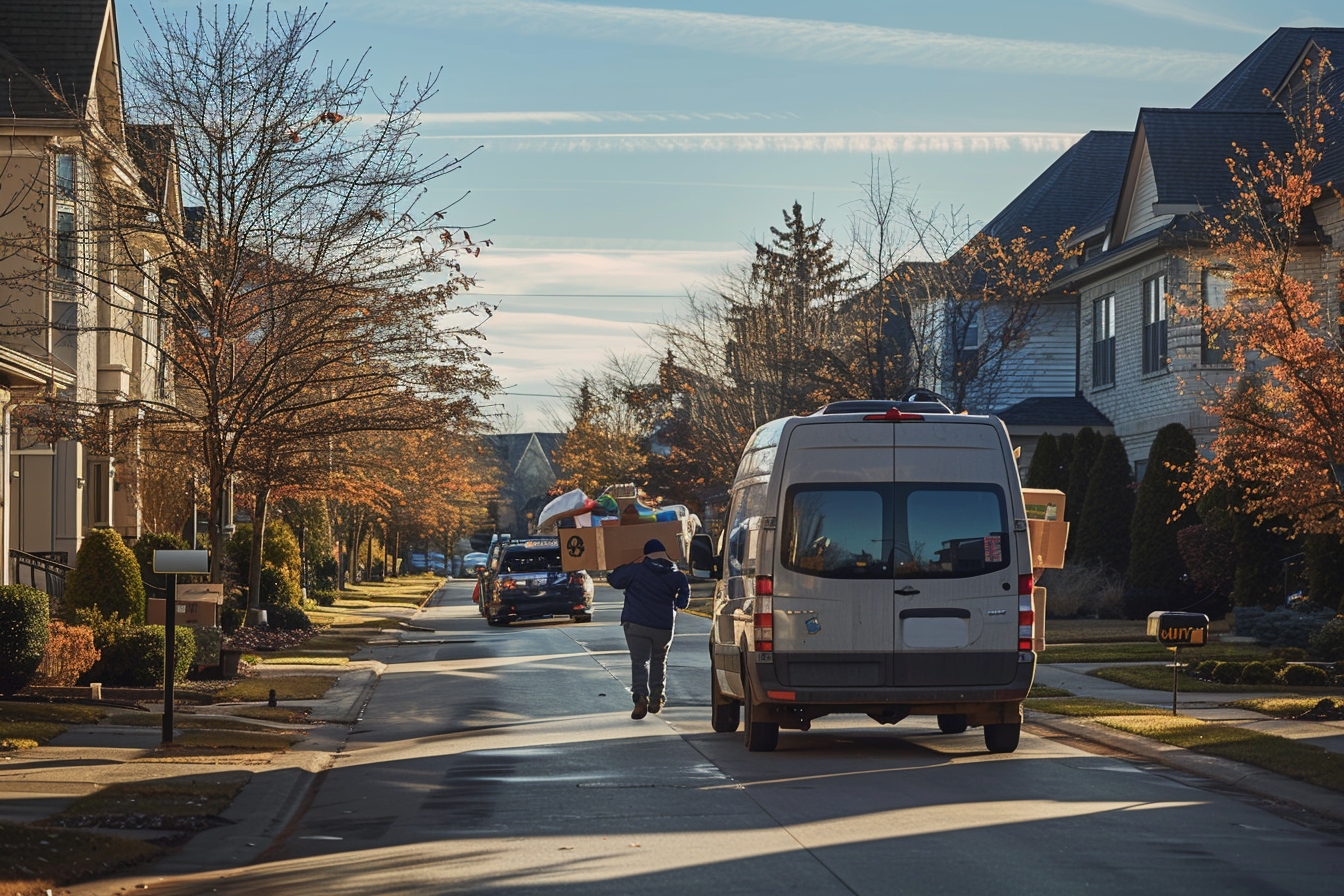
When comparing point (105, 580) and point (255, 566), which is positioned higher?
point (105, 580)

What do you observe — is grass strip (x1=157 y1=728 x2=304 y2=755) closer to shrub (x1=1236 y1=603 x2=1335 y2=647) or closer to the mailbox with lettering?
the mailbox with lettering

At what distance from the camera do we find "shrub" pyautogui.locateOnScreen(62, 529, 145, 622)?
24672 mm

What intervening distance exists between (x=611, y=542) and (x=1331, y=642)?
10222 millimetres

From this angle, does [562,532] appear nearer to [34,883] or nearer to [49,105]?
[34,883]

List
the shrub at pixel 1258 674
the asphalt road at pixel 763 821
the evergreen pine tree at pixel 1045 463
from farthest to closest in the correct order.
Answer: the evergreen pine tree at pixel 1045 463 → the shrub at pixel 1258 674 → the asphalt road at pixel 763 821

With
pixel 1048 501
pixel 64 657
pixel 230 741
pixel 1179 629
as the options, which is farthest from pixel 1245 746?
pixel 64 657

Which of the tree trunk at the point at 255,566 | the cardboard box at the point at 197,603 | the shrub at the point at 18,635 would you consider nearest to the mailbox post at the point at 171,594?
the cardboard box at the point at 197,603

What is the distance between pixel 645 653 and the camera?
17.0m

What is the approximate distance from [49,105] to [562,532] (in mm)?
15810

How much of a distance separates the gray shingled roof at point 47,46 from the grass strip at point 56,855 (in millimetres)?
22241

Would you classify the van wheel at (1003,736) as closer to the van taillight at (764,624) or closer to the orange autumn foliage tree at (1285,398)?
Result: the van taillight at (764,624)

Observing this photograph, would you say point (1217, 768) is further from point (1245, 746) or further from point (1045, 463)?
point (1045, 463)

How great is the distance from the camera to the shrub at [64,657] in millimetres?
19672

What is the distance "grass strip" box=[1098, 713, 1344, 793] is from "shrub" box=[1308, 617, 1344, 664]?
665 centimetres
